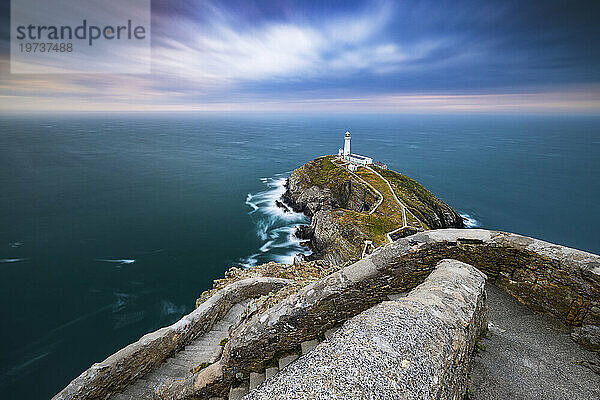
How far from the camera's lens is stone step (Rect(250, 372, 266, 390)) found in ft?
18.9

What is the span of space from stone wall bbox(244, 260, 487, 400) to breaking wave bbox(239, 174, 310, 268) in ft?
91.5

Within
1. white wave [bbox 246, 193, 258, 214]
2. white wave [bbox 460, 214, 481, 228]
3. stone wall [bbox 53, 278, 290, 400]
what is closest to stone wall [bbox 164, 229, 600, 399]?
stone wall [bbox 53, 278, 290, 400]

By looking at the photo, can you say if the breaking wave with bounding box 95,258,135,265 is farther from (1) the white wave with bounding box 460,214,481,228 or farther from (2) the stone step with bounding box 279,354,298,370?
(1) the white wave with bounding box 460,214,481,228

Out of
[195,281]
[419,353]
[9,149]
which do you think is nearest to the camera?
[419,353]

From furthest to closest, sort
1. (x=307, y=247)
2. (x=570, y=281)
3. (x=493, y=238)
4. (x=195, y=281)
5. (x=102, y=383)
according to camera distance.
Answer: (x=307, y=247)
(x=195, y=281)
(x=102, y=383)
(x=493, y=238)
(x=570, y=281)

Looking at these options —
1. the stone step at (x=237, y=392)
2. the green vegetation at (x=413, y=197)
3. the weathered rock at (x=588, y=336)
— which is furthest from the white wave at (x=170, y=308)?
the green vegetation at (x=413, y=197)

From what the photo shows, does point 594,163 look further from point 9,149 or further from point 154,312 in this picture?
point 9,149

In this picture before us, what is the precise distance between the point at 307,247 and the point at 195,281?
13.1 meters

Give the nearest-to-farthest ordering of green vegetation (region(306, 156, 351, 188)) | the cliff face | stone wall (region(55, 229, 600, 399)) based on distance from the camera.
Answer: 1. stone wall (region(55, 229, 600, 399))
2. the cliff face
3. green vegetation (region(306, 156, 351, 188))

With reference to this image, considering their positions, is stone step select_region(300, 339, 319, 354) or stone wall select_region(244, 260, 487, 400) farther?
stone step select_region(300, 339, 319, 354)

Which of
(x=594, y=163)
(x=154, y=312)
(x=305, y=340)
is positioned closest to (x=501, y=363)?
(x=305, y=340)

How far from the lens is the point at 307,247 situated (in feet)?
114

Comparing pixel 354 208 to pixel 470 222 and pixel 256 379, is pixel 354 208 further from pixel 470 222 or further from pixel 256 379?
pixel 256 379

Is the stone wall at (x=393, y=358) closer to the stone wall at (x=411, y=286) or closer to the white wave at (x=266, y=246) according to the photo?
the stone wall at (x=411, y=286)
